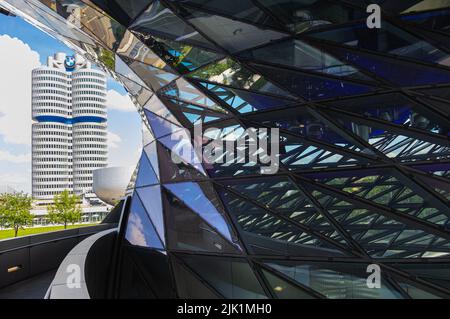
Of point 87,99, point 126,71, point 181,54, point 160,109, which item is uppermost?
point 87,99

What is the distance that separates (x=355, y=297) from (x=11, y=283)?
32.3 ft

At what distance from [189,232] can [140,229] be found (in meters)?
2.77

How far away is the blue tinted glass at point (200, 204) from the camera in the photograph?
10.1m

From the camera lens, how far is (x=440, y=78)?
7.19m

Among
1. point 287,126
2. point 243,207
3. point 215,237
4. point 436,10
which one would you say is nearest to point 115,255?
point 215,237

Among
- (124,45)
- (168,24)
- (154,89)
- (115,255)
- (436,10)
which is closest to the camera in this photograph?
(436,10)

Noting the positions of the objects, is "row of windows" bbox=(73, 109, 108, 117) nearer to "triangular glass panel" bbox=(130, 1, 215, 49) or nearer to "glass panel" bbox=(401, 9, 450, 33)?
"triangular glass panel" bbox=(130, 1, 215, 49)

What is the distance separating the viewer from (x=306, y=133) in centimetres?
864

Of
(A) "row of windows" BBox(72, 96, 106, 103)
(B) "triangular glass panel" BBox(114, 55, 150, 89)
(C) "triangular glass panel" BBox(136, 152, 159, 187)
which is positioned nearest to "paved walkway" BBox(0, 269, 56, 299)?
(C) "triangular glass panel" BBox(136, 152, 159, 187)

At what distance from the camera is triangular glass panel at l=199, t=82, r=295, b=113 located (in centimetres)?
899

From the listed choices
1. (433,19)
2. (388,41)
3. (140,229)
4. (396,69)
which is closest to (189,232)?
(140,229)

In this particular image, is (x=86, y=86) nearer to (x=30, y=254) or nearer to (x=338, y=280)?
(x=30, y=254)

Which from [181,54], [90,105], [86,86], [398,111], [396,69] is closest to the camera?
[396,69]

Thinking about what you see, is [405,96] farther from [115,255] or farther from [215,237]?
[115,255]
